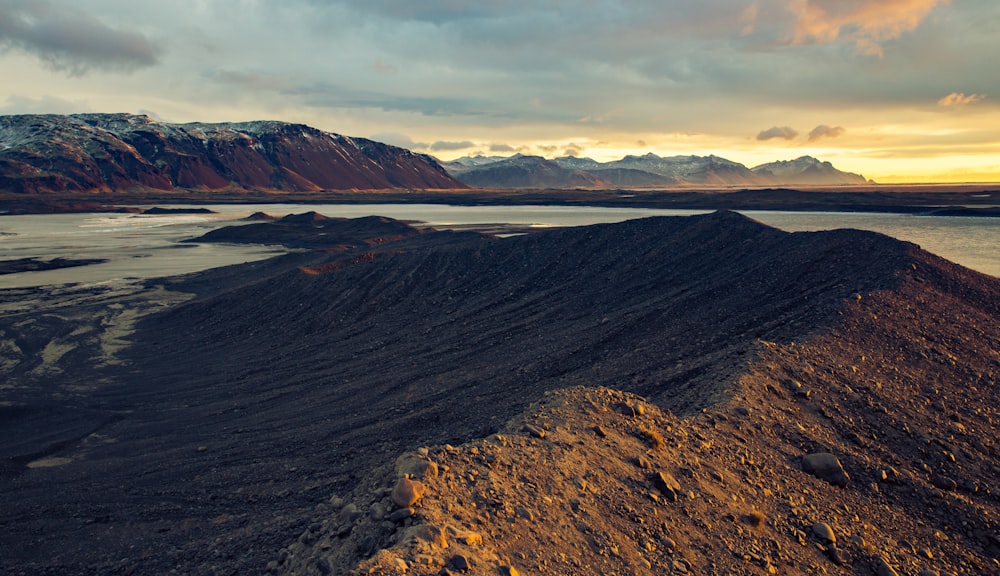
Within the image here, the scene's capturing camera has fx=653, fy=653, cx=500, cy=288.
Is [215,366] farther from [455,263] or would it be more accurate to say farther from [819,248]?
[819,248]

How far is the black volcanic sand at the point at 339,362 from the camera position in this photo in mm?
12602

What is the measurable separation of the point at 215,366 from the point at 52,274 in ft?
98.6

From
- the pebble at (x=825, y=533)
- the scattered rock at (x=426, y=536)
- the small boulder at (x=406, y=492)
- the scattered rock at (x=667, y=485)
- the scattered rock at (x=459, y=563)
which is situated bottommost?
the pebble at (x=825, y=533)

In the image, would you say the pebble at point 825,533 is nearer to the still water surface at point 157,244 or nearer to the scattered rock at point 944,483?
the scattered rock at point 944,483

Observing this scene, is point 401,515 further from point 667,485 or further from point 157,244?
point 157,244

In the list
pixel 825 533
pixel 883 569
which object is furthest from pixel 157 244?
Answer: pixel 883 569

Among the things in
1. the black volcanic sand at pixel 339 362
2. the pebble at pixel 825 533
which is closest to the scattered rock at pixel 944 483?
the pebble at pixel 825 533

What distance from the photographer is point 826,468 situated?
406 inches

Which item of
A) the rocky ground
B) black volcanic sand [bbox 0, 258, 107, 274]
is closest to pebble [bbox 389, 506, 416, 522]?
the rocky ground

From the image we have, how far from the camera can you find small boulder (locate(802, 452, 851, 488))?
1022cm

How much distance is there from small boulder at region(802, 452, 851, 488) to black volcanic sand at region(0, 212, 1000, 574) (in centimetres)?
210

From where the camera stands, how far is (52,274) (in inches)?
1796

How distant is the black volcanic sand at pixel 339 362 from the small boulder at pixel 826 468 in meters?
2.10

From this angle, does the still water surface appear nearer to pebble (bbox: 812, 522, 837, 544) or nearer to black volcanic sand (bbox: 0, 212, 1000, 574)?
black volcanic sand (bbox: 0, 212, 1000, 574)
